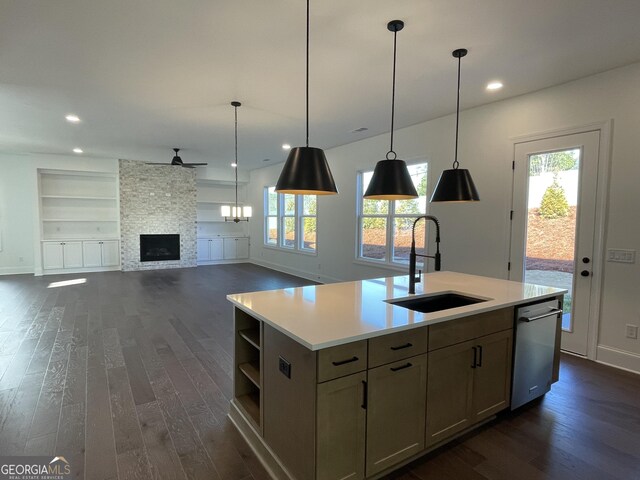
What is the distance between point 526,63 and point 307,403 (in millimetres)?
3421

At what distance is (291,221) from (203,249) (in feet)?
9.96

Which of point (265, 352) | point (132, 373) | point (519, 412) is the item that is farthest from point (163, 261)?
point (519, 412)

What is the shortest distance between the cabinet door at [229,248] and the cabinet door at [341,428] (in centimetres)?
904

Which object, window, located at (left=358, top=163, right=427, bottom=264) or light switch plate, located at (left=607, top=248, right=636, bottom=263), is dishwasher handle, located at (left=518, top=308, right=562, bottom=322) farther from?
window, located at (left=358, top=163, right=427, bottom=264)

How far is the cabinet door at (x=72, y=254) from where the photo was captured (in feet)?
26.1

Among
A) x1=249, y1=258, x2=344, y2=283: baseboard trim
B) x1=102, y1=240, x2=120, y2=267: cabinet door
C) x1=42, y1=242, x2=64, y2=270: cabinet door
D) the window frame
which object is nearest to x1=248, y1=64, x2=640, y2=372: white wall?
the window frame

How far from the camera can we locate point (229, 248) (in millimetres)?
10164

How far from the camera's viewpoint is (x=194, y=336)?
393 cm

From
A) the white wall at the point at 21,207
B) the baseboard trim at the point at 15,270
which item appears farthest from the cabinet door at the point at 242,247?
the baseboard trim at the point at 15,270

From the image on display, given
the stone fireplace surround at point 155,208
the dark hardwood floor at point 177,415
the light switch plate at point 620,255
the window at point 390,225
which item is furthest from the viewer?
the stone fireplace surround at point 155,208

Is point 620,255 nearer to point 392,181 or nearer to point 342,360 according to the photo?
point 392,181

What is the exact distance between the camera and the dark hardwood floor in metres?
1.89

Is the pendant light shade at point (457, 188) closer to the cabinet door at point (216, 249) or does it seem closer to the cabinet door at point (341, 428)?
the cabinet door at point (341, 428)

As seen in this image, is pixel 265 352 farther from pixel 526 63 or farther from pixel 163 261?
pixel 163 261
